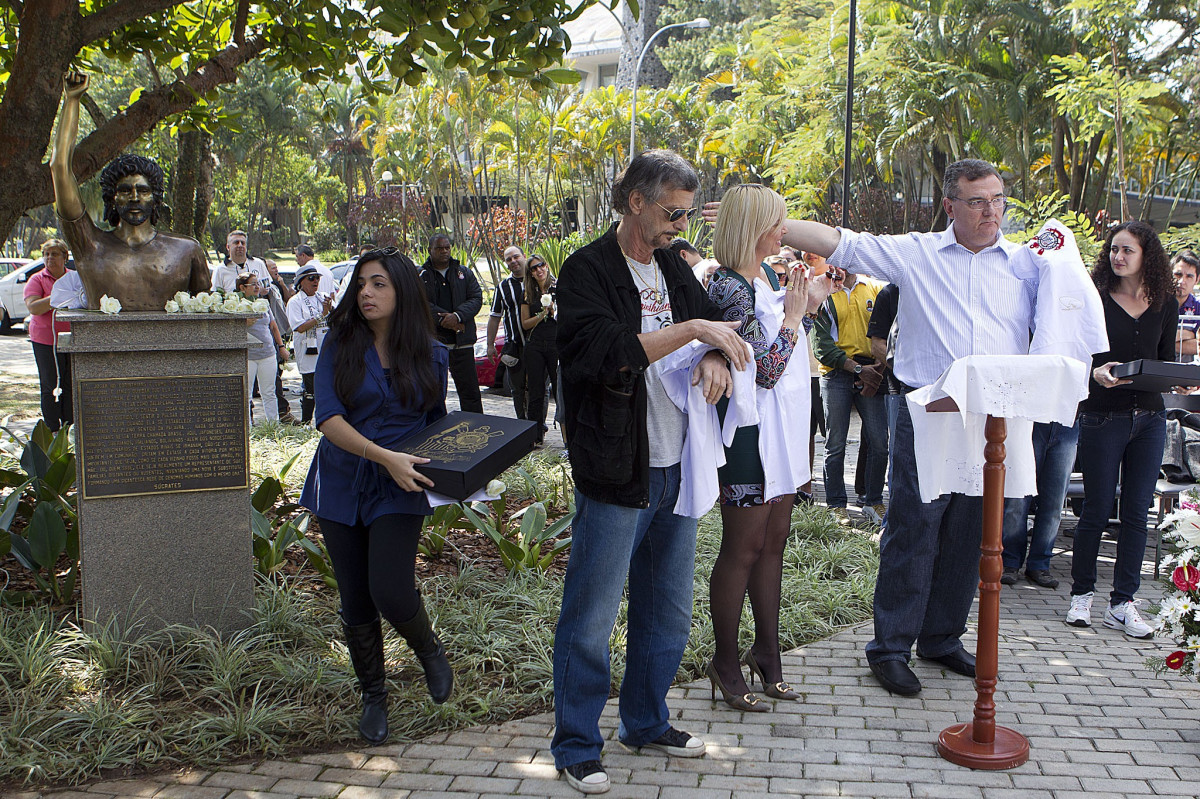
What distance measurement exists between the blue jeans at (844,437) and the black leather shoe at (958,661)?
3.00m

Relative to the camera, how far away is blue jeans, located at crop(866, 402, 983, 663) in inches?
177

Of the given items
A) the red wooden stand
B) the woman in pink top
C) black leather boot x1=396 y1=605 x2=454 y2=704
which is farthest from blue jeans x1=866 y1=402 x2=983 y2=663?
the woman in pink top

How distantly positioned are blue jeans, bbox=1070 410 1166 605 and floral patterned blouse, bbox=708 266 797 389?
2.40m

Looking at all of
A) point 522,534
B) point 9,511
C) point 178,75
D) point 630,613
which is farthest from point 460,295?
point 630,613

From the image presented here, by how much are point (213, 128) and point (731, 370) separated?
17.0 ft

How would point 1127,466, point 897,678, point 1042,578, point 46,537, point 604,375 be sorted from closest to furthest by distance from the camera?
point 604,375 < point 897,678 < point 46,537 < point 1127,466 < point 1042,578

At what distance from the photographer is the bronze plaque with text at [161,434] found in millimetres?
4535

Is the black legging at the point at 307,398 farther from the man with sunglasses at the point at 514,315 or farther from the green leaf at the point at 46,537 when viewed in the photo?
the green leaf at the point at 46,537

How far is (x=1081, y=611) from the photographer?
5.49 metres

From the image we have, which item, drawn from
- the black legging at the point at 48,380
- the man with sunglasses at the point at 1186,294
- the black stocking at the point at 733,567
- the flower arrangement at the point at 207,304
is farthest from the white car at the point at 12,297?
the black stocking at the point at 733,567

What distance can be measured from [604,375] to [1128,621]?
3.70 metres

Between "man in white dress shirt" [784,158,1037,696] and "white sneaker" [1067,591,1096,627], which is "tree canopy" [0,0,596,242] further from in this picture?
"white sneaker" [1067,591,1096,627]

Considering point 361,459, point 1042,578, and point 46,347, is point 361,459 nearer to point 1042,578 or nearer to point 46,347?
point 1042,578

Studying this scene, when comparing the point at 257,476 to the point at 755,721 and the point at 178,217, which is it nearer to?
the point at 755,721
